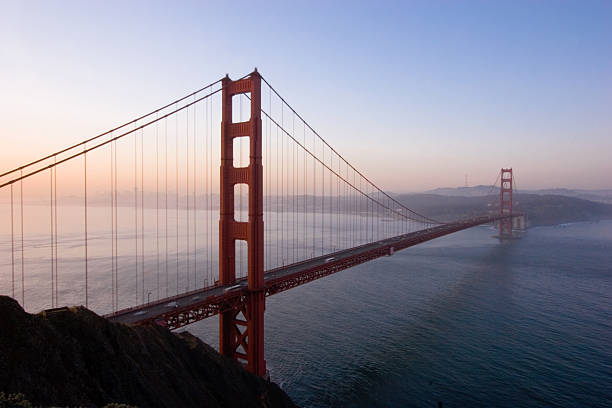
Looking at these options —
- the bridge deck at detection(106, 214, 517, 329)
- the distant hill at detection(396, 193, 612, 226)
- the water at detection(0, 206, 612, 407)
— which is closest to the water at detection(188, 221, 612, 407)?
the water at detection(0, 206, 612, 407)

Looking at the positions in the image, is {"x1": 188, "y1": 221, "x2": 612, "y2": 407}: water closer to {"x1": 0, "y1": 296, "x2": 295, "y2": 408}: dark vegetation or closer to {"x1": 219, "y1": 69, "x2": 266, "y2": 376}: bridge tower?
{"x1": 219, "y1": 69, "x2": 266, "y2": 376}: bridge tower

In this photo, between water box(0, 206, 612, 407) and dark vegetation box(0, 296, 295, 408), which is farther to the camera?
water box(0, 206, 612, 407)

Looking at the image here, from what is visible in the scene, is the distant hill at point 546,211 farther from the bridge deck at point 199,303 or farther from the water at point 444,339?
A: the bridge deck at point 199,303

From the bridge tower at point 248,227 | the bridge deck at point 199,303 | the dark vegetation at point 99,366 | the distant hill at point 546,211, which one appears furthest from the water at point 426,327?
the distant hill at point 546,211

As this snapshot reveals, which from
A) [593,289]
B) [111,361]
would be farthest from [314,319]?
[593,289]

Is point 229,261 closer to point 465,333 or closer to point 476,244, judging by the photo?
point 465,333

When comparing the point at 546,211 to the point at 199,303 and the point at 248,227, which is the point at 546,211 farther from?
the point at 199,303
